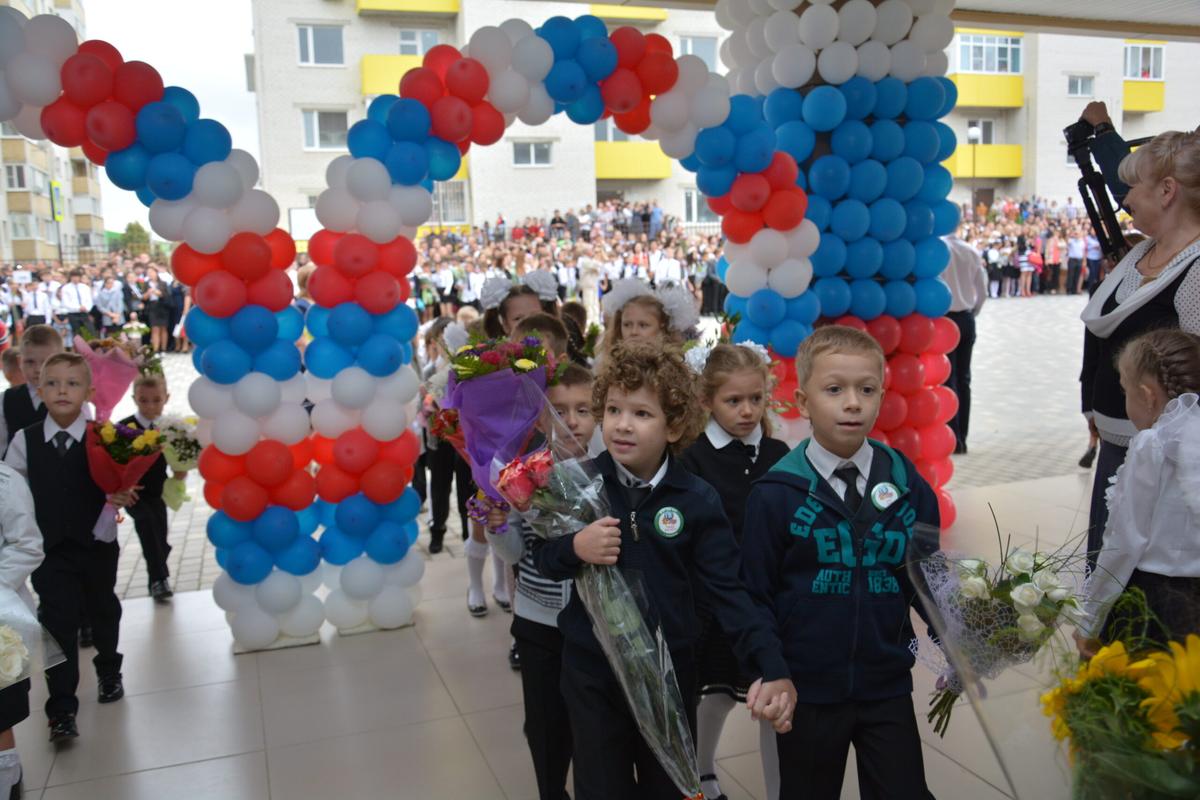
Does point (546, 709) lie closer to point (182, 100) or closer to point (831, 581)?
point (831, 581)

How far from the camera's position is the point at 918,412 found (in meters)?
6.17

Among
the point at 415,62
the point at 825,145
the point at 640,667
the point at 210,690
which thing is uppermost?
the point at 415,62

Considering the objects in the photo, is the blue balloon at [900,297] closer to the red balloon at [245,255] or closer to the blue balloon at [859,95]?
the blue balloon at [859,95]

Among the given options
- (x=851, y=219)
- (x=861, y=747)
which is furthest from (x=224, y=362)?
(x=851, y=219)

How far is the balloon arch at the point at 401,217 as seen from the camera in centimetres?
436

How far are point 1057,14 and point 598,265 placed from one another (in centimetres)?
1515

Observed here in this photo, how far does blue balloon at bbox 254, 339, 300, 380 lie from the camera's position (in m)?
4.64

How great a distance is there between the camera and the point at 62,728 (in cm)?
390

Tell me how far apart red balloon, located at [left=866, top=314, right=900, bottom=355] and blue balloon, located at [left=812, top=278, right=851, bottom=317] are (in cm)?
22

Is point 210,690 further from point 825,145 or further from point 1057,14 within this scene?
point 1057,14

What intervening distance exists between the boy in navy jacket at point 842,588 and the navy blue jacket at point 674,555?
7cm

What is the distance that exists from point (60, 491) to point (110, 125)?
156cm

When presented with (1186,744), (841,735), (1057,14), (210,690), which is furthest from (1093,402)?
(1057,14)

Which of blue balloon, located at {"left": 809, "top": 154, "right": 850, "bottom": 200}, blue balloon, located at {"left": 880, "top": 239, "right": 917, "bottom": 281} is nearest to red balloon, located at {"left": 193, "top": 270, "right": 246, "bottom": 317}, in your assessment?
blue balloon, located at {"left": 809, "top": 154, "right": 850, "bottom": 200}
